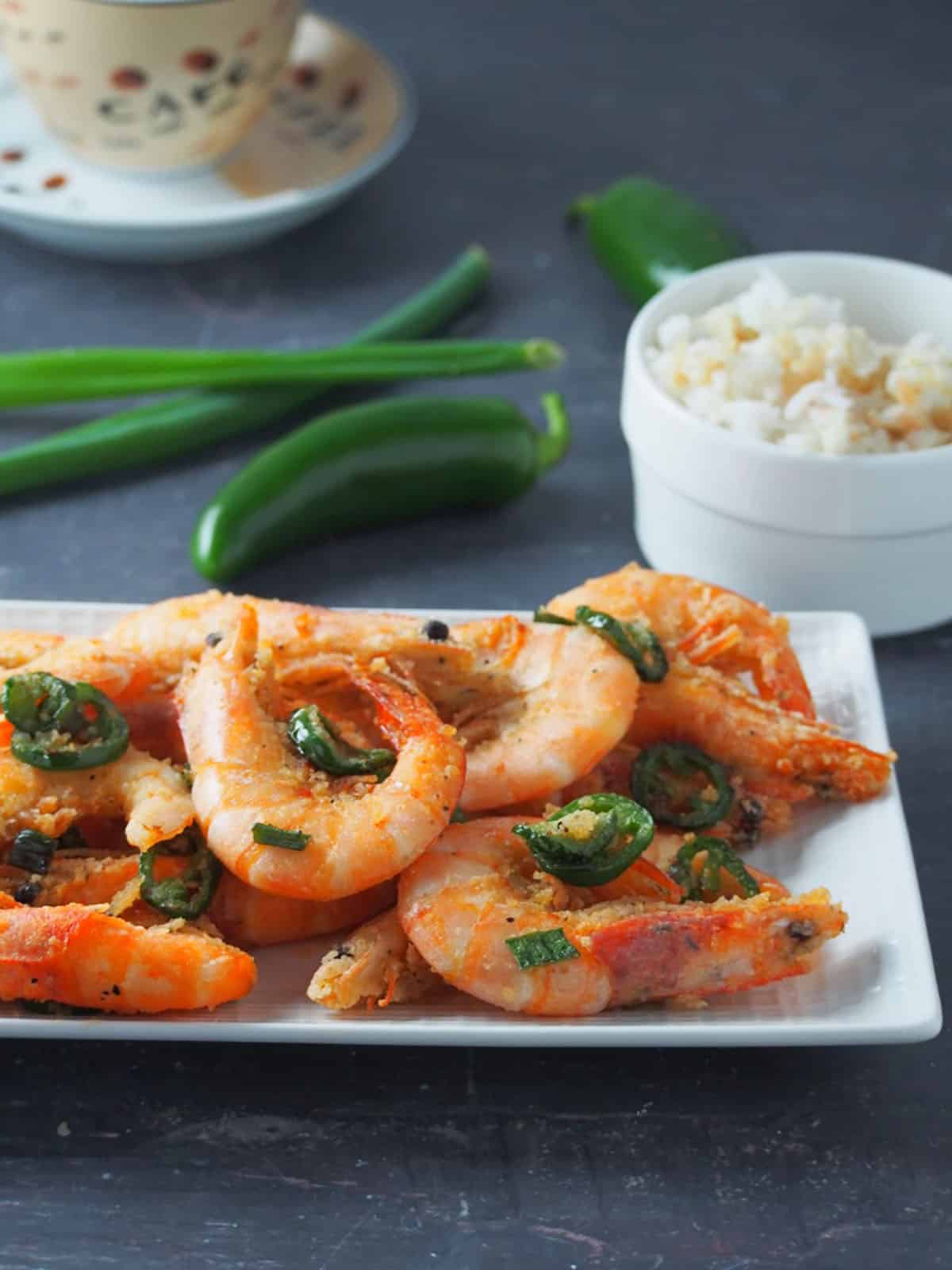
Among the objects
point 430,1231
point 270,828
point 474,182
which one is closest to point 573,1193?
point 430,1231

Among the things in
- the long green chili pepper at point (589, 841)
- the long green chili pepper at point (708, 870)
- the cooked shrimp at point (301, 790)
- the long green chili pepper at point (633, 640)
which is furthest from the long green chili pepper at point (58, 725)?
the long green chili pepper at point (708, 870)

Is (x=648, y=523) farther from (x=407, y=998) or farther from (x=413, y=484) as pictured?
(x=407, y=998)

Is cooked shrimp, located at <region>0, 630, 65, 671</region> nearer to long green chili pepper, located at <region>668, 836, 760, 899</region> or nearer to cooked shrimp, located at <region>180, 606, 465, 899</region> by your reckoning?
cooked shrimp, located at <region>180, 606, 465, 899</region>

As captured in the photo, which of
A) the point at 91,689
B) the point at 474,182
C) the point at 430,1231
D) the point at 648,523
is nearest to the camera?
the point at 430,1231

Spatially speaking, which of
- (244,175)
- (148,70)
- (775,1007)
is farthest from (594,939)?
(244,175)

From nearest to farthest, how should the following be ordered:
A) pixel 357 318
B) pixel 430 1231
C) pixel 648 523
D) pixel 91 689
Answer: pixel 430 1231 < pixel 91 689 < pixel 648 523 < pixel 357 318

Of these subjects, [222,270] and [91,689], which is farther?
[222,270]

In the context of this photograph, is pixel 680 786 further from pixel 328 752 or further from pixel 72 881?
pixel 72 881

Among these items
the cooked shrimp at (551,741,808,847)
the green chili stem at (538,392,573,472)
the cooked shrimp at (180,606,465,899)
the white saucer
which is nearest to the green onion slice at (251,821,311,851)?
the cooked shrimp at (180,606,465,899)
